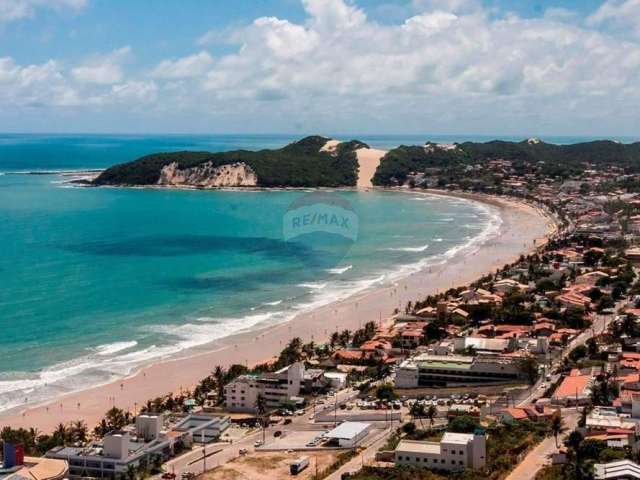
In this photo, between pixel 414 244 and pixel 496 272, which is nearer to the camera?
pixel 496 272

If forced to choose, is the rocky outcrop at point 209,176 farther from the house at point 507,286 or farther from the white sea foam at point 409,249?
the house at point 507,286

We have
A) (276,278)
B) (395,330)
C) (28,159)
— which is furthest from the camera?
(28,159)

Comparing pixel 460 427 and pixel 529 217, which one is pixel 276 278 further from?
pixel 529 217

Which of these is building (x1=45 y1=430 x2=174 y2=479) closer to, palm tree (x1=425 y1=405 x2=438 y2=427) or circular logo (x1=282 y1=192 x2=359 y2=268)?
palm tree (x1=425 y1=405 x2=438 y2=427)

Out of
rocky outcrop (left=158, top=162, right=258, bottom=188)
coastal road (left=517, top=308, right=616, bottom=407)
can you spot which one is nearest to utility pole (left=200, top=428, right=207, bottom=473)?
coastal road (left=517, top=308, right=616, bottom=407)

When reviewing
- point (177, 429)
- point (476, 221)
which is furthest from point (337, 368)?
point (476, 221)

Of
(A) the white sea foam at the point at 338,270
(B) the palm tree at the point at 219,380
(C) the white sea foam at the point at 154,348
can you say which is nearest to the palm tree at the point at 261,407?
(B) the palm tree at the point at 219,380

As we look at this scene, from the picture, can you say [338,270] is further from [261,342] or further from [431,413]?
[431,413]
